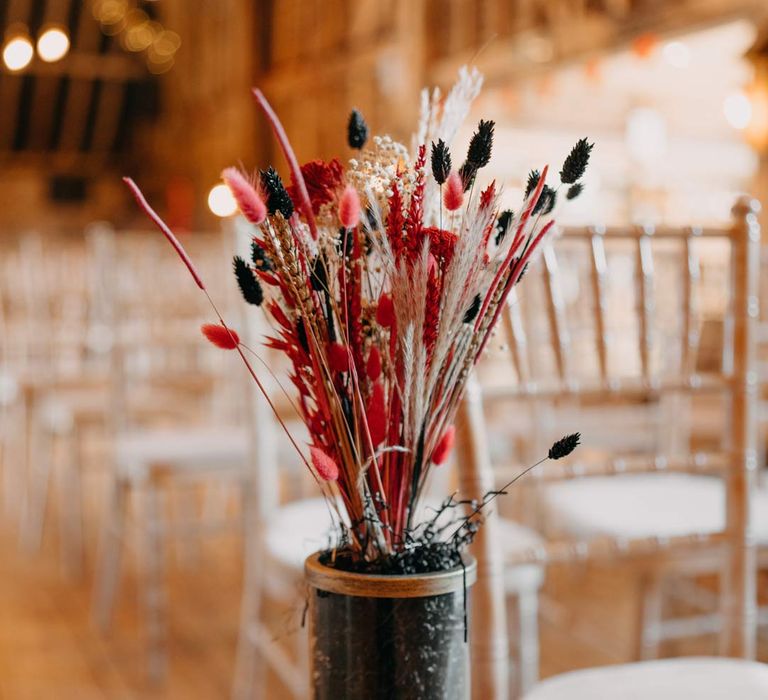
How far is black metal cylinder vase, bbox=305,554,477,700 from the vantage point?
664mm

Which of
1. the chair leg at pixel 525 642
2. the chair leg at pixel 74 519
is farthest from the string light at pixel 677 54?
the chair leg at pixel 525 642

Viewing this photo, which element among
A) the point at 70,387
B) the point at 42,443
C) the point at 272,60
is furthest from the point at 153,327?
the point at 272,60

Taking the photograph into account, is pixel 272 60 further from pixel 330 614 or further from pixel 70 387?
pixel 330 614

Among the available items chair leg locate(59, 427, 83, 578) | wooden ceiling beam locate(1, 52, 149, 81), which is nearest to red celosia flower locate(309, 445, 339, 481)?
chair leg locate(59, 427, 83, 578)

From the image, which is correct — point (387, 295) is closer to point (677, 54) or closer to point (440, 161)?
point (440, 161)

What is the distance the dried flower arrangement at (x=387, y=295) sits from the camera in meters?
0.65

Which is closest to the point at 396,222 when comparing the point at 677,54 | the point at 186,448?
the point at 186,448

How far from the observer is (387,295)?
67 cm

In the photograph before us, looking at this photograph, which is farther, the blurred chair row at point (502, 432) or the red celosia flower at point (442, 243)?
the blurred chair row at point (502, 432)

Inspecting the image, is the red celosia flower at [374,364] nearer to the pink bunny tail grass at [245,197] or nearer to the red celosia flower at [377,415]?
the red celosia flower at [377,415]

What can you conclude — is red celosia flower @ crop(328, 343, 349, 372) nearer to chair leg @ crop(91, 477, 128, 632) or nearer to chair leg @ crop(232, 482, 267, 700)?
chair leg @ crop(232, 482, 267, 700)

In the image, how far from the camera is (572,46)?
4.49 metres

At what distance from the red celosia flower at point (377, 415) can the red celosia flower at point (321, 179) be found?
0.14 metres

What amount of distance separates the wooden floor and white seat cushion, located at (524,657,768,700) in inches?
53.2
